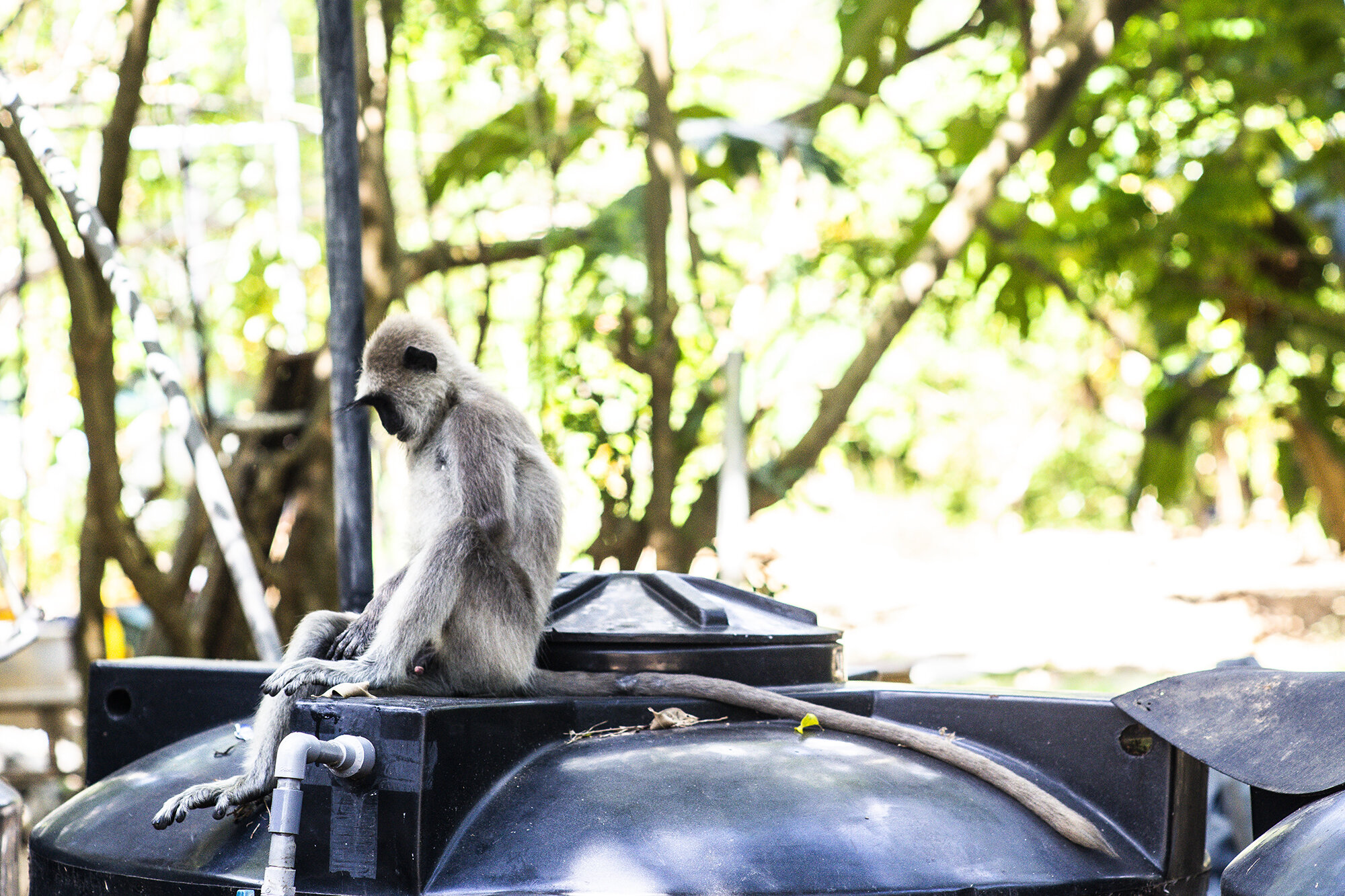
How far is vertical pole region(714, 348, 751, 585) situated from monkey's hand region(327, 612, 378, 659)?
2.51 metres

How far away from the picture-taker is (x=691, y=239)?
20.1 ft

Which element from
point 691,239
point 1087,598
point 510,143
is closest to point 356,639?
point 691,239

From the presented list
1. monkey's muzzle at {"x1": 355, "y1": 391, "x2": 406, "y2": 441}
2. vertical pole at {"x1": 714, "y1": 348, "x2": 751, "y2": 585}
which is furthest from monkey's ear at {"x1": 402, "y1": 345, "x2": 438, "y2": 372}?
vertical pole at {"x1": 714, "y1": 348, "x2": 751, "y2": 585}

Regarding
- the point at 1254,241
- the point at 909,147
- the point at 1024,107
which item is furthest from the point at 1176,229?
the point at 909,147

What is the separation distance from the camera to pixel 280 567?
6.63 m

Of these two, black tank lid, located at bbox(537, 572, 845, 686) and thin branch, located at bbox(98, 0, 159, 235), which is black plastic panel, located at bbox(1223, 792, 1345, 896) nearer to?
black tank lid, located at bbox(537, 572, 845, 686)

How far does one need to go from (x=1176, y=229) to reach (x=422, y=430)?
4890mm

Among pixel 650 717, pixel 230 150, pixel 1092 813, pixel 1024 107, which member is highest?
pixel 230 150

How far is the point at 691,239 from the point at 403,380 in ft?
9.85

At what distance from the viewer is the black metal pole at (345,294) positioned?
3684 millimetres

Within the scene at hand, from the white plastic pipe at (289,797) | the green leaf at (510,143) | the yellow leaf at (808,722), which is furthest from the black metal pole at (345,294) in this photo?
the green leaf at (510,143)

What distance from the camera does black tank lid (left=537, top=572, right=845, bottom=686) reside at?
288cm

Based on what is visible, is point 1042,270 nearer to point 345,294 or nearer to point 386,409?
point 345,294

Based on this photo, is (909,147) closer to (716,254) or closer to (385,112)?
(716,254)
